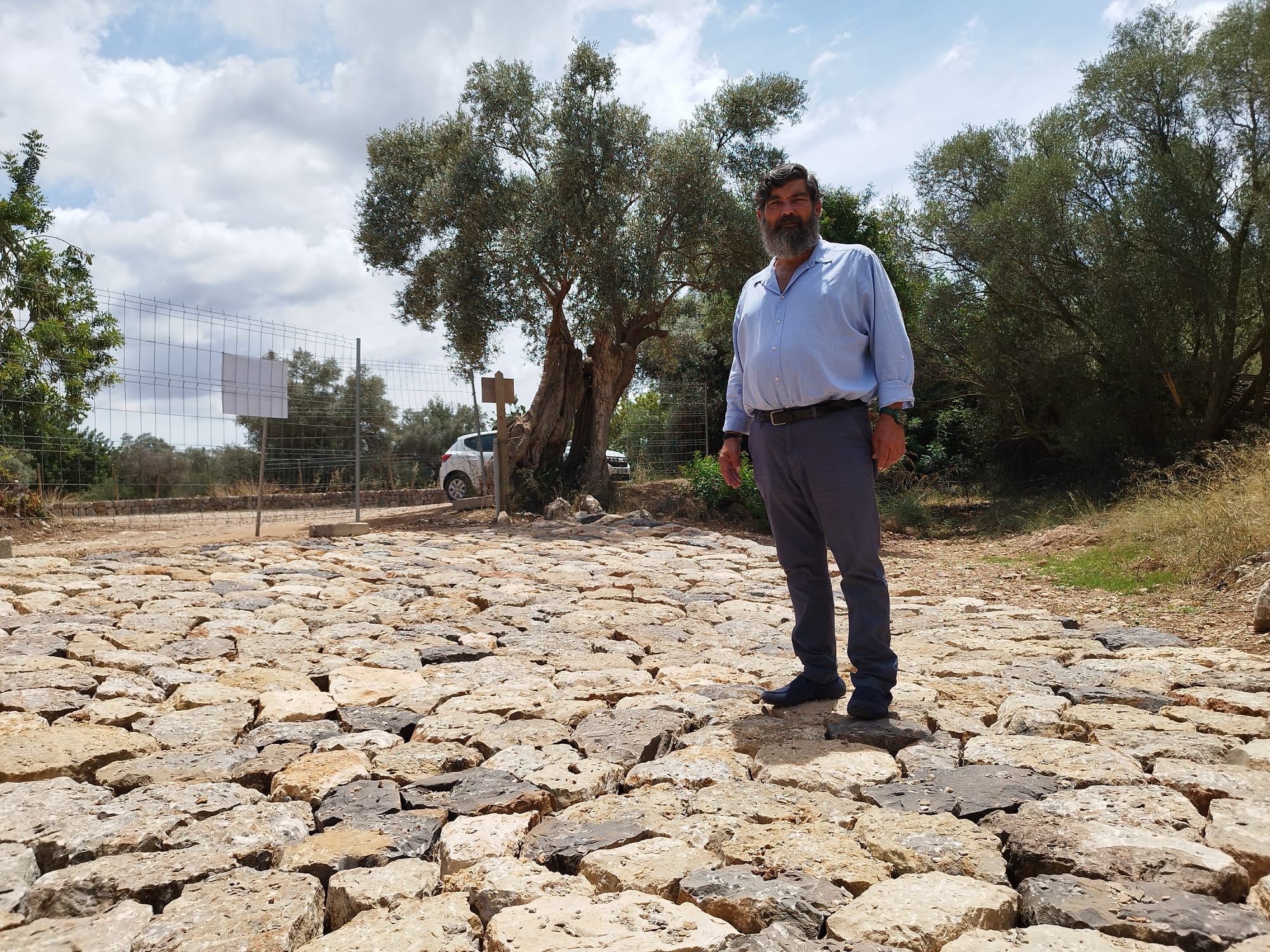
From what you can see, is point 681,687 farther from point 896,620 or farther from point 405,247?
point 405,247

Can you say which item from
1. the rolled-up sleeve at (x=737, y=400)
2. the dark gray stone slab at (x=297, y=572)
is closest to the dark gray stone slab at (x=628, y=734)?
the rolled-up sleeve at (x=737, y=400)

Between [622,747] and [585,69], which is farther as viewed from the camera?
[585,69]

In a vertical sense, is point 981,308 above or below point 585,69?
below

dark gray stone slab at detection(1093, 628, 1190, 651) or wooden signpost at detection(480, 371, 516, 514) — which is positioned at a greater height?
wooden signpost at detection(480, 371, 516, 514)

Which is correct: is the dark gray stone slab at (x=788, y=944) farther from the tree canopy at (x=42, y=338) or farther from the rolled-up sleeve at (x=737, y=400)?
the tree canopy at (x=42, y=338)

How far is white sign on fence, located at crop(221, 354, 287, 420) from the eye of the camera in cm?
964

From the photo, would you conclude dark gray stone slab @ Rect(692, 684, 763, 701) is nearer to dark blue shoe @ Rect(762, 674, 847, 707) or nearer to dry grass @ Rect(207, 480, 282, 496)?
dark blue shoe @ Rect(762, 674, 847, 707)

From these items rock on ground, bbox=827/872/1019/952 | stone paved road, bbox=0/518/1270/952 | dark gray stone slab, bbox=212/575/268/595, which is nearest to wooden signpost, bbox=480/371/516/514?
dark gray stone slab, bbox=212/575/268/595

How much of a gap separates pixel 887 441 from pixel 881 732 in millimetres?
1007

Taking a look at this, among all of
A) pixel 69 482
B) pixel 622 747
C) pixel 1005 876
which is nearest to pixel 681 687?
pixel 622 747

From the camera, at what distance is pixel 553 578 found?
22.6 ft

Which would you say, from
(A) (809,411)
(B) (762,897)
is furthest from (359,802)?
(A) (809,411)

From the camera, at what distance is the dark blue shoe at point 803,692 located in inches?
132

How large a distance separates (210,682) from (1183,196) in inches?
540
